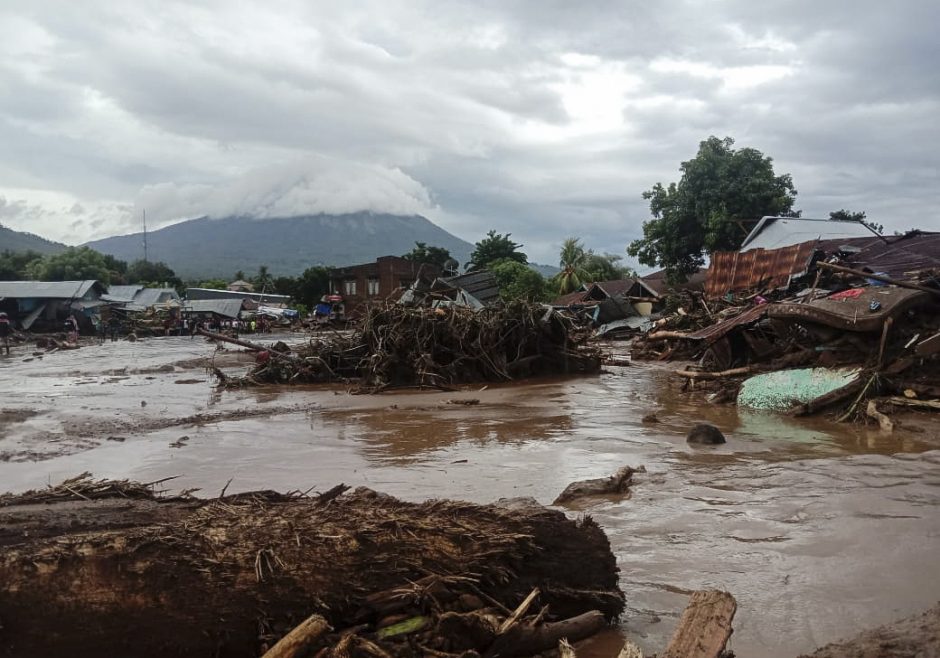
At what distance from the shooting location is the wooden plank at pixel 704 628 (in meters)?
2.54

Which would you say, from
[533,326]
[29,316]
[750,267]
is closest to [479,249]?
[29,316]

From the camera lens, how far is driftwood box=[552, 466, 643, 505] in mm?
5387

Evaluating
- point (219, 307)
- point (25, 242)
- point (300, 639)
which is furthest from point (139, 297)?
point (25, 242)

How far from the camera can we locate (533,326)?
51.9ft

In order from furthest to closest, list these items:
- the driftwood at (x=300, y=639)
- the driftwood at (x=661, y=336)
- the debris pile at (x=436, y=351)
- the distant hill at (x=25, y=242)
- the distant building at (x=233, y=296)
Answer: the distant hill at (x=25, y=242) < the distant building at (x=233, y=296) < the driftwood at (x=661, y=336) < the debris pile at (x=436, y=351) < the driftwood at (x=300, y=639)

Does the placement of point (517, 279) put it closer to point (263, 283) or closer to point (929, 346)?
point (929, 346)

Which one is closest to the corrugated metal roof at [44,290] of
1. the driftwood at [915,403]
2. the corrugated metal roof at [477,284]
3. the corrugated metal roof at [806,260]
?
the corrugated metal roof at [477,284]

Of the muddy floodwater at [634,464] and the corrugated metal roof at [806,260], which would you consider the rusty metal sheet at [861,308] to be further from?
the corrugated metal roof at [806,260]

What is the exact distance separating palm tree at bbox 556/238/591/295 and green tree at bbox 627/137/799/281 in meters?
18.6

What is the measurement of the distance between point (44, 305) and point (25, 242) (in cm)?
11135

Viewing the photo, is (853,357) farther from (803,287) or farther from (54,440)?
(54,440)

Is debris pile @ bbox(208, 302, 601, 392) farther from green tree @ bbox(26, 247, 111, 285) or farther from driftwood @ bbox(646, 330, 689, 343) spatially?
green tree @ bbox(26, 247, 111, 285)

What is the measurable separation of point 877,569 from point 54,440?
8814 mm

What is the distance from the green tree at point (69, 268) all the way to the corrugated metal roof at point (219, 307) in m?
9.88
